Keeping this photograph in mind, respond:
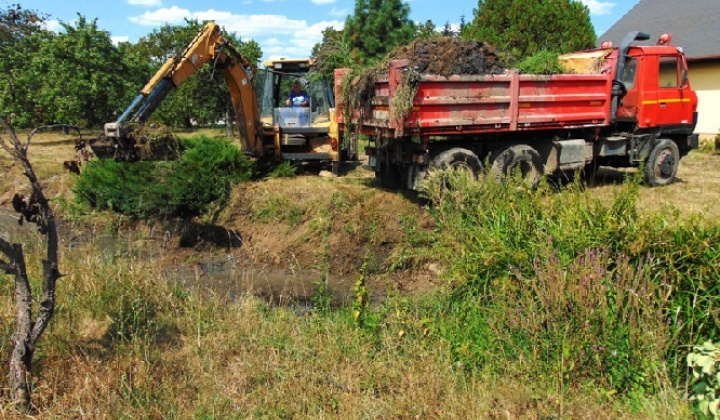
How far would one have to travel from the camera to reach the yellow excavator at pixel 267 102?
9.23 metres

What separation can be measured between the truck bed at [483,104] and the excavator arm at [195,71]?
83.2 inches

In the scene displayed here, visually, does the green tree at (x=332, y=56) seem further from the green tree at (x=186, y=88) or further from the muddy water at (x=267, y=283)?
the green tree at (x=186, y=88)

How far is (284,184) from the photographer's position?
1023 cm

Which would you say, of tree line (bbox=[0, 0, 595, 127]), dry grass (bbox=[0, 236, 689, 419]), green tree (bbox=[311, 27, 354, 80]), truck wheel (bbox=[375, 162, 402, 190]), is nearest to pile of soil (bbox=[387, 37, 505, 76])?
green tree (bbox=[311, 27, 354, 80])

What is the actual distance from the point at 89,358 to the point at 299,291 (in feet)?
10.4

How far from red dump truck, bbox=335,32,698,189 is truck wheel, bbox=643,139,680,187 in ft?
0.07

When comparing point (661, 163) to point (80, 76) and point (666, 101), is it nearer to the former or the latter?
point (666, 101)

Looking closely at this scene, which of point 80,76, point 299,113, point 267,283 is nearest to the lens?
point 267,283

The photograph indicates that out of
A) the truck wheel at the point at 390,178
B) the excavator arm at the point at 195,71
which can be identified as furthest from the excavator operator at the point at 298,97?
the truck wheel at the point at 390,178

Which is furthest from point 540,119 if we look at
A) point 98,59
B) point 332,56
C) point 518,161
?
point 98,59

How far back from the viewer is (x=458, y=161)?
8.55m

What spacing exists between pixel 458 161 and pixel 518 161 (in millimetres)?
1319

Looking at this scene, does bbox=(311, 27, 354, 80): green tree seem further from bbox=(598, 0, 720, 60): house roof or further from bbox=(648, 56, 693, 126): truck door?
bbox=(598, 0, 720, 60): house roof

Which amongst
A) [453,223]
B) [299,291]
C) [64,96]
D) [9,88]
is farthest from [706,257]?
[9,88]
